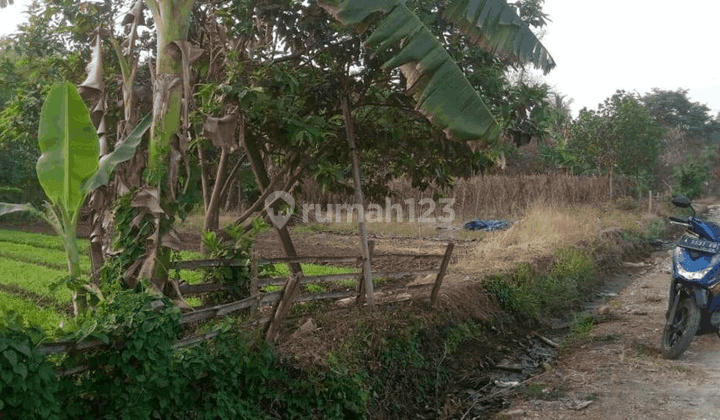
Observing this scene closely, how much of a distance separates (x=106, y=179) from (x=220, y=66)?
265 centimetres

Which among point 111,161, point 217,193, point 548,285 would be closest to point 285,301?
point 111,161

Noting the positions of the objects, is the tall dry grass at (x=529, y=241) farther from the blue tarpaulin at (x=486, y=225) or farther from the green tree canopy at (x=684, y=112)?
the green tree canopy at (x=684, y=112)

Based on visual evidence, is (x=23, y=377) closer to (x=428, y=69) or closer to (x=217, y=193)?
(x=428, y=69)

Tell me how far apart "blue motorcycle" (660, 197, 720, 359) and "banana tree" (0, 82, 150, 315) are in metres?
5.14

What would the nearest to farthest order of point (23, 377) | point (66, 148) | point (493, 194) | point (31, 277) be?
point (23, 377) < point (66, 148) < point (31, 277) < point (493, 194)

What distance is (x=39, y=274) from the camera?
8.52 metres

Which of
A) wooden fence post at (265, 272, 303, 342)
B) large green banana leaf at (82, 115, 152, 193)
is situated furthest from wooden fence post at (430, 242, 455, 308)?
large green banana leaf at (82, 115, 152, 193)

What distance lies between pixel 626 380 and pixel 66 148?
5.28 metres

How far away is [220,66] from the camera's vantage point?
6277mm

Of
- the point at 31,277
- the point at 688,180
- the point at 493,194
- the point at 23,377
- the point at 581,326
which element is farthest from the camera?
the point at 688,180

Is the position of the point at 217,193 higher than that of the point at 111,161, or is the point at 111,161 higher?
the point at 111,161

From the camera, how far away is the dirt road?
16.5 ft

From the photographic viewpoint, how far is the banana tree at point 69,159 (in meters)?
3.98

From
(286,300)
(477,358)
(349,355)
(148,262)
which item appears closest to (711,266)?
(477,358)
